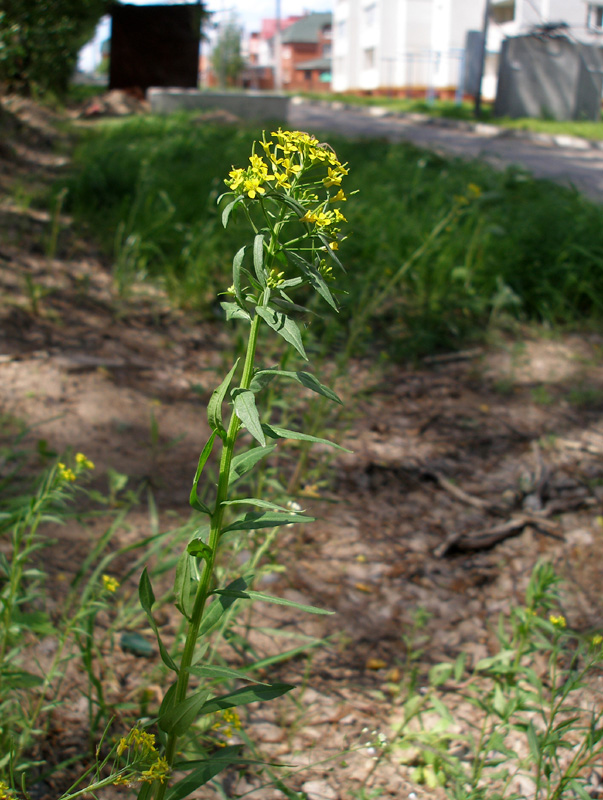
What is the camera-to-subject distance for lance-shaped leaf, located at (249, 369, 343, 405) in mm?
876

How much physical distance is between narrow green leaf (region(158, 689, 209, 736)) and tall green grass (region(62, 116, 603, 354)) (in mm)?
2368

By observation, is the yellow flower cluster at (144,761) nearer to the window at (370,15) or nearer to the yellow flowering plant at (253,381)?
the yellow flowering plant at (253,381)

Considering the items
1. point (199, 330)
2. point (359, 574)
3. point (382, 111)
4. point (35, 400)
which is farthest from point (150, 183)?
point (382, 111)

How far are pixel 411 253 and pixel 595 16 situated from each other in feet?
119

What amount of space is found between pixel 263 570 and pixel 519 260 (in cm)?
304

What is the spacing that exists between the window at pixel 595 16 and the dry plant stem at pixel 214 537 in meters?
37.0

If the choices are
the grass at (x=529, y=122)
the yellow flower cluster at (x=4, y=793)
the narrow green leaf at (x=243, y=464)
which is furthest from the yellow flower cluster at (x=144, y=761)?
the grass at (x=529, y=122)

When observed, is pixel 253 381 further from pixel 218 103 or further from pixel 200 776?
pixel 218 103

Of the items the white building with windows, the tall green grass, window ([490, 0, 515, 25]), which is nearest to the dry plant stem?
the tall green grass

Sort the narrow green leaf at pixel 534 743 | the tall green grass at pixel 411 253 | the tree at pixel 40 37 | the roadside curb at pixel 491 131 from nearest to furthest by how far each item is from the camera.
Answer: the narrow green leaf at pixel 534 743 → the tall green grass at pixel 411 253 → the tree at pixel 40 37 → the roadside curb at pixel 491 131

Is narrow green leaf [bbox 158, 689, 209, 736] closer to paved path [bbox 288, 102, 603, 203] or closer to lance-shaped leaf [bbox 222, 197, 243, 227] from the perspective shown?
lance-shaped leaf [bbox 222, 197, 243, 227]

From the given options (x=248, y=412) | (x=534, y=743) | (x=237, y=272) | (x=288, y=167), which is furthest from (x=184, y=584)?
(x=534, y=743)

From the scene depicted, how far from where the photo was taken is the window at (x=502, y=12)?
1390 inches

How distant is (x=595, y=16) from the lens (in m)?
33.2
